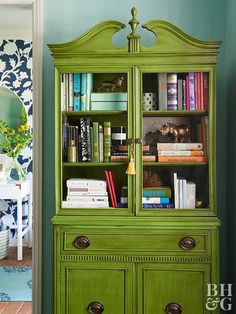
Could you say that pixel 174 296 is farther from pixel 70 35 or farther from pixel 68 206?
pixel 70 35

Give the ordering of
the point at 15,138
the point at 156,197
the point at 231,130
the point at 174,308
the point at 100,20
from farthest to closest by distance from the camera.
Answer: the point at 15,138, the point at 100,20, the point at 231,130, the point at 156,197, the point at 174,308

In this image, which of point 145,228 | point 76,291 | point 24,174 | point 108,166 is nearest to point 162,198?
point 145,228

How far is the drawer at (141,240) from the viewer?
6.77 ft

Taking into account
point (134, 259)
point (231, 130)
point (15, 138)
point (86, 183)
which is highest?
point (15, 138)

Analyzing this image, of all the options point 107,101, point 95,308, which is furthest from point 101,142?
point 95,308

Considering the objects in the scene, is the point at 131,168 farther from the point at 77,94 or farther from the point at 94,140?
the point at 77,94

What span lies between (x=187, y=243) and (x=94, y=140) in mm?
811

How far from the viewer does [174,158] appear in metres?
2.17

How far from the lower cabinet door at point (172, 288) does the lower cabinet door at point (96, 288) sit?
0.09 m

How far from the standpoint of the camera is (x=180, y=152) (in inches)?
85.4

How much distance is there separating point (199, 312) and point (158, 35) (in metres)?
1.61

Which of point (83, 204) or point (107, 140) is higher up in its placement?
point (107, 140)

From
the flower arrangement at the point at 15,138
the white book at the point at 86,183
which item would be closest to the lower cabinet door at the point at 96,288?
the white book at the point at 86,183

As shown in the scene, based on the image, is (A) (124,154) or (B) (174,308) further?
(A) (124,154)
